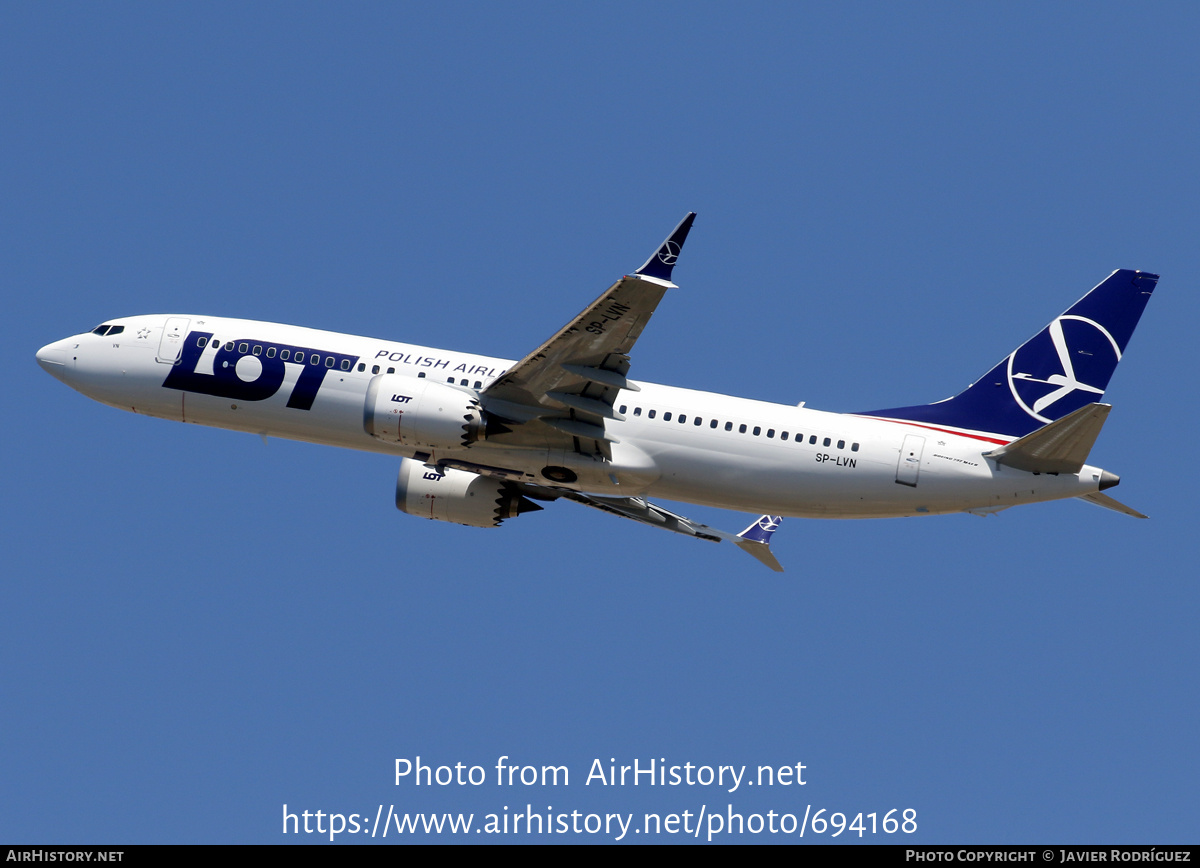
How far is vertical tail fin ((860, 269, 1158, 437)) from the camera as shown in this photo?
1396 inches

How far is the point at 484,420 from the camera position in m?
33.9

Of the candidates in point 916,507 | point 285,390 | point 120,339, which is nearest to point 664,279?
point 916,507

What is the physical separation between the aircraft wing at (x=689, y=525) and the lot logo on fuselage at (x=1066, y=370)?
27.1ft

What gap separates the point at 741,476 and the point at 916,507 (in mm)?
4542

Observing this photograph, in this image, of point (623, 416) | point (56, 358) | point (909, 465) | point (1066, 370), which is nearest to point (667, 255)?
point (623, 416)

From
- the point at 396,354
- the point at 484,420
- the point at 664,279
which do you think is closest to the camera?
the point at 664,279

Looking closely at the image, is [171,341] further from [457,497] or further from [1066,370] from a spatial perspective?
[1066,370]

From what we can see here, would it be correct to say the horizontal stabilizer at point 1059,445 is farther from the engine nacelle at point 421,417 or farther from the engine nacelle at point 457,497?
the engine nacelle at point 457,497

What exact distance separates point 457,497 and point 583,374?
8.18 m

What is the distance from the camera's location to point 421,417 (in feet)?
111
